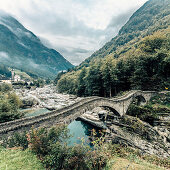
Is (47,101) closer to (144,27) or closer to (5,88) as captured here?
(5,88)

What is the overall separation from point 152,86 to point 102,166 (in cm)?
2816

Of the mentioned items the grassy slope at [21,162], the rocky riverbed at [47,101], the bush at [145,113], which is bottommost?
the rocky riverbed at [47,101]

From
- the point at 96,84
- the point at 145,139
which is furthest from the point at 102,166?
the point at 96,84

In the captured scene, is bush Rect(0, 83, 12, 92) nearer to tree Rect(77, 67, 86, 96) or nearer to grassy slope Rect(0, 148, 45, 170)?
tree Rect(77, 67, 86, 96)

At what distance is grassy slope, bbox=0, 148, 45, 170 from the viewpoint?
508 centimetres

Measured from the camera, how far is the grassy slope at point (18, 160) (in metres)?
5.08

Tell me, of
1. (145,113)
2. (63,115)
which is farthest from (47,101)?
(145,113)

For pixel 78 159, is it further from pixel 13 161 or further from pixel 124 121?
pixel 124 121

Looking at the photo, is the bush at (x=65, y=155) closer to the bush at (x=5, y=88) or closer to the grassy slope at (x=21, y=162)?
the grassy slope at (x=21, y=162)

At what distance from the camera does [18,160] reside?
5.55 metres

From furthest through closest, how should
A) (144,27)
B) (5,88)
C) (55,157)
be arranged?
1. (144,27)
2. (5,88)
3. (55,157)

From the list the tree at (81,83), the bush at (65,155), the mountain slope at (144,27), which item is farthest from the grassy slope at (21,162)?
the mountain slope at (144,27)

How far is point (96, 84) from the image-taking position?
34.3 m

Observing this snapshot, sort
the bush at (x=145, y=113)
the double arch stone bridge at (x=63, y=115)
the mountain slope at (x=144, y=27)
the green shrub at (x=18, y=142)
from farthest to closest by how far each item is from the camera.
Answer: the mountain slope at (x=144, y=27)
the bush at (x=145, y=113)
the double arch stone bridge at (x=63, y=115)
the green shrub at (x=18, y=142)
